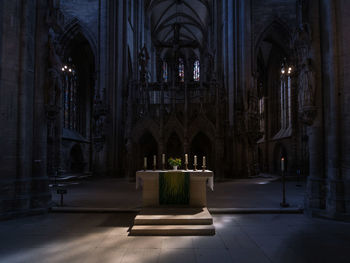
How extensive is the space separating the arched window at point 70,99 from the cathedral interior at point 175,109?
209mm

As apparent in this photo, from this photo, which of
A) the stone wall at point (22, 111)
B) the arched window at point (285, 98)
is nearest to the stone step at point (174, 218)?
the stone wall at point (22, 111)

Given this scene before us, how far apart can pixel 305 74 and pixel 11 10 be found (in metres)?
9.17

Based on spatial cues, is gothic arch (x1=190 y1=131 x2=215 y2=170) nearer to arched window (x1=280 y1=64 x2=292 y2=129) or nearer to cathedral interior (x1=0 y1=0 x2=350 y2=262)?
cathedral interior (x1=0 y1=0 x2=350 y2=262)

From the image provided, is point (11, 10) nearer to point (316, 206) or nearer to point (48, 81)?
point (48, 81)

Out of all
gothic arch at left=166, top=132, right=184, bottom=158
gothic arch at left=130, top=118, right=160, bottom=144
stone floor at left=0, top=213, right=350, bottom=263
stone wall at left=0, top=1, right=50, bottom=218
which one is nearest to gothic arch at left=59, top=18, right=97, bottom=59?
gothic arch at left=130, top=118, right=160, bottom=144

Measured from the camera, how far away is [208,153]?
75.4 ft

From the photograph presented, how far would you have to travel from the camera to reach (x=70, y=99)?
29203 millimetres

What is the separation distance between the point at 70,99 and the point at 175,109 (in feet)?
47.3

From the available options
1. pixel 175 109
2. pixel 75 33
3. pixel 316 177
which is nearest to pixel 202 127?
pixel 175 109

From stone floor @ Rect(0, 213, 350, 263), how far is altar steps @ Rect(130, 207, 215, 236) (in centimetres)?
23

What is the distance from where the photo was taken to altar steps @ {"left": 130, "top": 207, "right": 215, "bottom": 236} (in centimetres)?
614

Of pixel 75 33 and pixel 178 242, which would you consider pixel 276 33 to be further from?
pixel 178 242

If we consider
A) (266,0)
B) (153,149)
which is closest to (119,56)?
(153,149)

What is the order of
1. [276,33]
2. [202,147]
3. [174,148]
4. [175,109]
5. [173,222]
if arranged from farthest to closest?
[276,33]
[202,147]
[174,148]
[175,109]
[173,222]
